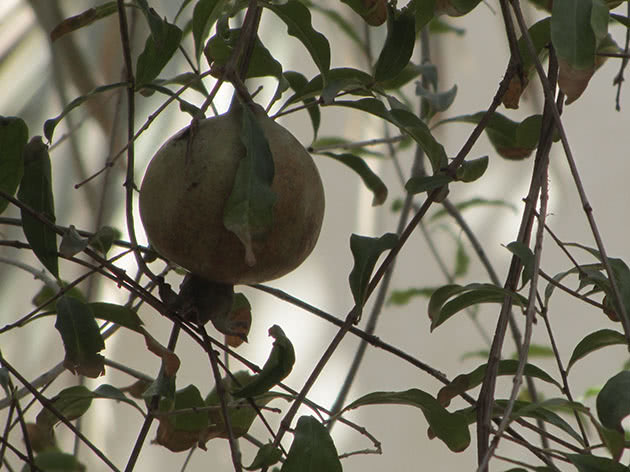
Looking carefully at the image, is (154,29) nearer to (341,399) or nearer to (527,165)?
(341,399)

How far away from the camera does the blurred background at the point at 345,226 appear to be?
5.01 feet

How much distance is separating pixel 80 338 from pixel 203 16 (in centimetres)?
27

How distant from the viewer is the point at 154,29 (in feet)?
1.92

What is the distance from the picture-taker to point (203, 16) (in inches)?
25.7

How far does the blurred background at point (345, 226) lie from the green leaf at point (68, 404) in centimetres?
80

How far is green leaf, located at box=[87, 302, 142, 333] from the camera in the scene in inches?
25.0

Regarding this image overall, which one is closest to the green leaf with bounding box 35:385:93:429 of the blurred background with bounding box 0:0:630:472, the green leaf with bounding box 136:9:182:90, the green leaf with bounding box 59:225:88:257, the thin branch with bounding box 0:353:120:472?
the thin branch with bounding box 0:353:120:472

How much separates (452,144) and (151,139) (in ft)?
2.50

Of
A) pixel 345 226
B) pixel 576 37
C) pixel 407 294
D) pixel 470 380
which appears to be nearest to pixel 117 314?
pixel 470 380

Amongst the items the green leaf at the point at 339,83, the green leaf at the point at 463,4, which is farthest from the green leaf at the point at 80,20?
the green leaf at the point at 463,4

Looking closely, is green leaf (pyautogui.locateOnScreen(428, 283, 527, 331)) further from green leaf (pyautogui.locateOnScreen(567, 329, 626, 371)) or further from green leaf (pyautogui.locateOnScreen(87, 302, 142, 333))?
green leaf (pyautogui.locateOnScreen(87, 302, 142, 333))

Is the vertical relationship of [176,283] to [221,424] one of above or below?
above

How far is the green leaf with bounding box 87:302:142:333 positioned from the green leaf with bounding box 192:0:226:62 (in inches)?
8.1

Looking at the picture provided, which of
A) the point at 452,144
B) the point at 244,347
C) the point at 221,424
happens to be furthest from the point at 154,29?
the point at 452,144
